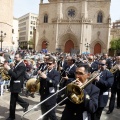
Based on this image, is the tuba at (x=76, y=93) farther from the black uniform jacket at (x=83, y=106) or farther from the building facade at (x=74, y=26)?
the building facade at (x=74, y=26)

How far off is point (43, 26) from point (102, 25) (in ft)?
44.0

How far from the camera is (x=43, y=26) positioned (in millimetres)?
46469

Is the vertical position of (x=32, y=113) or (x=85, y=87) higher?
(x=85, y=87)

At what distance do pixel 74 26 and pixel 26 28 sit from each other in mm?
56295

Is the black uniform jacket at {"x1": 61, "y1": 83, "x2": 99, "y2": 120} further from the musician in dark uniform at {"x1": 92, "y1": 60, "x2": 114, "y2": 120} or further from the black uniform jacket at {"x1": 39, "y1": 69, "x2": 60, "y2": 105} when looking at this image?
the musician in dark uniform at {"x1": 92, "y1": 60, "x2": 114, "y2": 120}

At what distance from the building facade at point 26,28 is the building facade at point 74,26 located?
46.7 metres

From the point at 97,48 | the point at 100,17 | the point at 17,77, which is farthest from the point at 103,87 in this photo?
the point at 100,17

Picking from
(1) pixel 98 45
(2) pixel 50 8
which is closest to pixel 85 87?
(1) pixel 98 45

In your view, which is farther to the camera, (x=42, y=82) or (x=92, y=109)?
(x=42, y=82)

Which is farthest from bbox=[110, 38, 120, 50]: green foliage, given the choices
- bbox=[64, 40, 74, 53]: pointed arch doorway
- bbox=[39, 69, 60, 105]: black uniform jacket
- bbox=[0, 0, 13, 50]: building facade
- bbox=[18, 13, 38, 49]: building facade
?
bbox=[18, 13, 38, 49]: building facade

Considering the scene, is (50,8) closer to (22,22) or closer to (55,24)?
(55,24)

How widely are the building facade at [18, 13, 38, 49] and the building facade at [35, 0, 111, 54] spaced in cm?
Answer: 4667

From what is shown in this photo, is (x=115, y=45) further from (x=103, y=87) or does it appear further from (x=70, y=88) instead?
(x=70, y=88)

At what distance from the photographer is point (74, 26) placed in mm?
44344
